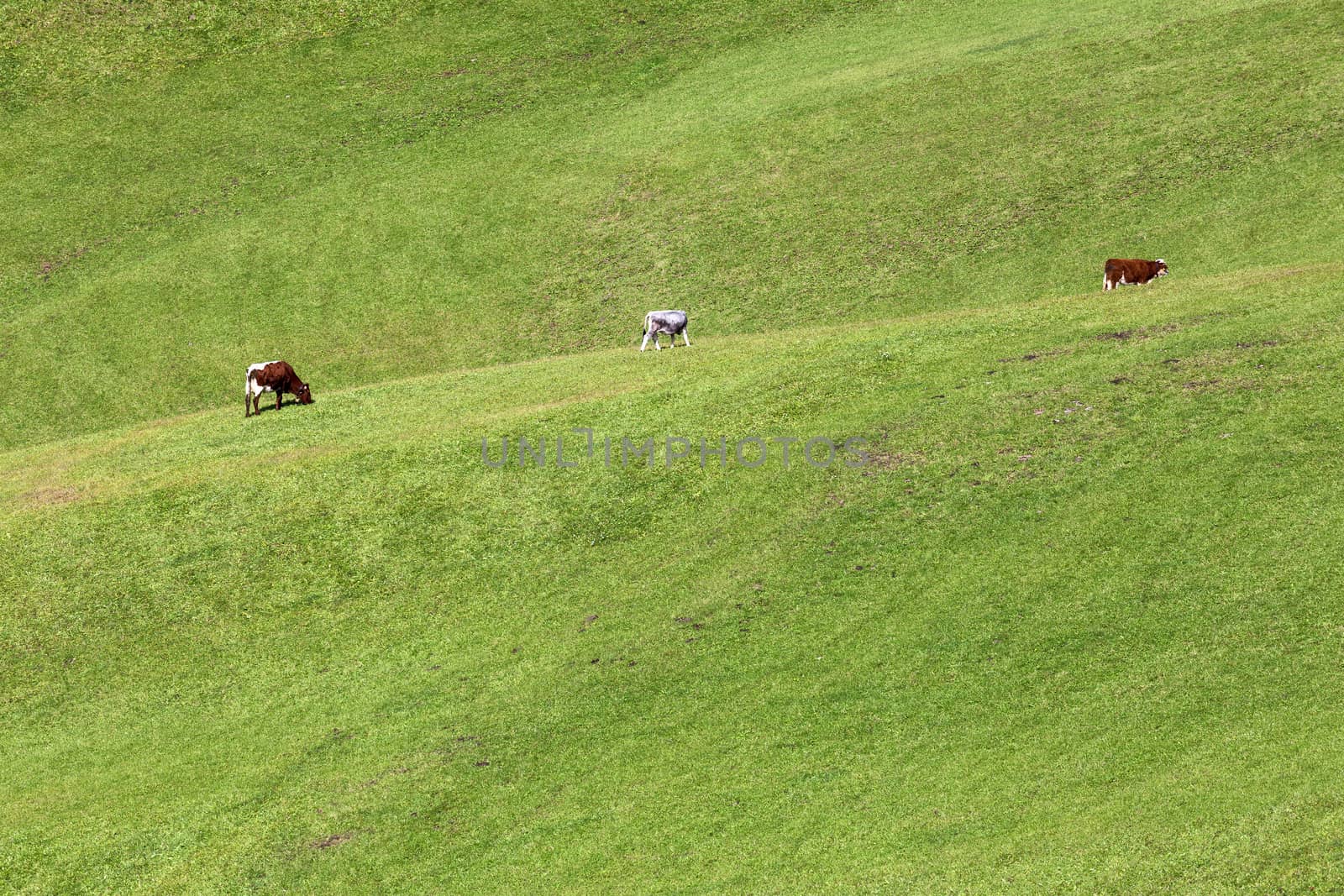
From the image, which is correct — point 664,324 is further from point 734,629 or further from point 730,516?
point 734,629

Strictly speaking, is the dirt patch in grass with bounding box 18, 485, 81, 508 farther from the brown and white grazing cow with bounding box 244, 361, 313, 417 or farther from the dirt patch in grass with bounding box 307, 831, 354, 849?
the dirt patch in grass with bounding box 307, 831, 354, 849

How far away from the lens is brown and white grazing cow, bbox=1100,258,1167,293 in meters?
46.1

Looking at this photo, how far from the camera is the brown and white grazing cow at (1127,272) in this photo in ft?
151

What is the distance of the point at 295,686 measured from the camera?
31047 millimetres

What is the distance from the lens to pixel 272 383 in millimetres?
44406

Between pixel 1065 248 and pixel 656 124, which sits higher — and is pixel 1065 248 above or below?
below

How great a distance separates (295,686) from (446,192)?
43293mm

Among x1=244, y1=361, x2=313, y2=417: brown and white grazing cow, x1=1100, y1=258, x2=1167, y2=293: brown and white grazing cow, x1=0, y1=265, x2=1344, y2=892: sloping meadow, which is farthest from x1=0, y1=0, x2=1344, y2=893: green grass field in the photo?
x1=1100, y1=258, x2=1167, y2=293: brown and white grazing cow

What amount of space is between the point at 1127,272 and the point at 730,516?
66.2 feet

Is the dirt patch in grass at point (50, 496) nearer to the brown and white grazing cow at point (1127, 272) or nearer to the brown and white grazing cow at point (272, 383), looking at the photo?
the brown and white grazing cow at point (272, 383)

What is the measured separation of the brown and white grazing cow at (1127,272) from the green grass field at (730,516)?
1832mm

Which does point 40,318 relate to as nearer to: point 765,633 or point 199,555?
point 199,555

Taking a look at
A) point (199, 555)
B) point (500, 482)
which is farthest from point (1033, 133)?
point (199, 555)

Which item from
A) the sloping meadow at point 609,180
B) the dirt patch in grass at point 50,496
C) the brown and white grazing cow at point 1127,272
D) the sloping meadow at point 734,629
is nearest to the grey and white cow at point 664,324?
the sloping meadow at point 734,629
